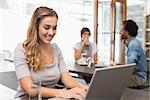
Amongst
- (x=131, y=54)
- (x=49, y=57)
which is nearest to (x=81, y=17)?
(x=131, y=54)

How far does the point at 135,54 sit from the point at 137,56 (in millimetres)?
72

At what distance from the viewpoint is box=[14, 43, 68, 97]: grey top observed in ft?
5.31

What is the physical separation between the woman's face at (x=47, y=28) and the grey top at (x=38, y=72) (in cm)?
16

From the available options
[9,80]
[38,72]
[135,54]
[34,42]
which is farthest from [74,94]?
[135,54]

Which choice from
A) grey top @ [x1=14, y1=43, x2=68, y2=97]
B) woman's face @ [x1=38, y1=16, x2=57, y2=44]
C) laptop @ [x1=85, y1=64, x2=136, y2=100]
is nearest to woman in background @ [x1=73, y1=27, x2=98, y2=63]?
grey top @ [x1=14, y1=43, x2=68, y2=97]

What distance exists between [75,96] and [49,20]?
0.55 metres

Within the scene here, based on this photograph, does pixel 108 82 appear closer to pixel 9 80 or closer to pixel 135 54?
pixel 9 80

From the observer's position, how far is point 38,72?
1.68 metres

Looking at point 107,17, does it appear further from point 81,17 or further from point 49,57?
point 49,57

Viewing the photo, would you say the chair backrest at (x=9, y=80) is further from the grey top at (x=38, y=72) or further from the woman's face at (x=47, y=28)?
the woman's face at (x=47, y=28)

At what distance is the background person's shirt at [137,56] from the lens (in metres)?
3.31

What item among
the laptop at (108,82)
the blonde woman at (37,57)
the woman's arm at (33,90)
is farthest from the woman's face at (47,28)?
the laptop at (108,82)

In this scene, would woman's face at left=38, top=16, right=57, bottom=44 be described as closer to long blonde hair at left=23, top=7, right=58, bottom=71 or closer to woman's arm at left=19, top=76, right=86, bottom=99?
long blonde hair at left=23, top=7, right=58, bottom=71

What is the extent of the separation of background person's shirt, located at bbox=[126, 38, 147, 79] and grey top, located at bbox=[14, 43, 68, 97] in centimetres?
162
